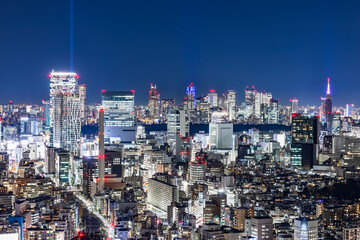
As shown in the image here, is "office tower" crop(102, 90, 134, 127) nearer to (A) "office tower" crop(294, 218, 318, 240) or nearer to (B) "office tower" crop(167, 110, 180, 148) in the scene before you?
(B) "office tower" crop(167, 110, 180, 148)

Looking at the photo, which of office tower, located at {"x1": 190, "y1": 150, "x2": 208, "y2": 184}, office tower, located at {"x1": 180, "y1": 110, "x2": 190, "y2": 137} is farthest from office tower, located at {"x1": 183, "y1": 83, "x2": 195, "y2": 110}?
office tower, located at {"x1": 190, "y1": 150, "x2": 208, "y2": 184}

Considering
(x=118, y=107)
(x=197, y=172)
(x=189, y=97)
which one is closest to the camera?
(x=197, y=172)

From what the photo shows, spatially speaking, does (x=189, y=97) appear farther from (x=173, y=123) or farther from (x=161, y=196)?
(x=161, y=196)

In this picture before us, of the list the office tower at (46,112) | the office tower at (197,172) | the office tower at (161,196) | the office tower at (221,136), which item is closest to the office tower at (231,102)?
the office tower at (46,112)

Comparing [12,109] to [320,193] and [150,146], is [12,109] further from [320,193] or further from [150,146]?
[320,193]

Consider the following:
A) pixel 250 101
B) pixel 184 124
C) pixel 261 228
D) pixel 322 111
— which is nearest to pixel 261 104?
pixel 250 101

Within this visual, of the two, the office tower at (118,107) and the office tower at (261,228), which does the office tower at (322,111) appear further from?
the office tower at (261,228)
